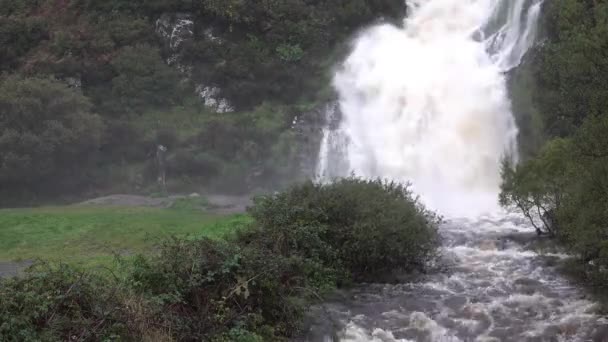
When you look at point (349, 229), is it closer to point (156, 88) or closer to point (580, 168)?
point (580, 168)

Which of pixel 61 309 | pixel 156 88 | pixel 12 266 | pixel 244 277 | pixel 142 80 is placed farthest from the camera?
pixel 156 88

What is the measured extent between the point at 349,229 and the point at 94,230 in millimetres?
12045

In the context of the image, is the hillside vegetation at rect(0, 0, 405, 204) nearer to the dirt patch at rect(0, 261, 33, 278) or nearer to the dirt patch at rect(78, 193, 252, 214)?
the dirt patch at rect(78, 193, 252, 214)

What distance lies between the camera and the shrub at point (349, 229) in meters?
17.8

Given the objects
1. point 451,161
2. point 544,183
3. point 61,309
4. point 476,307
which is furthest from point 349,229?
point 451,161

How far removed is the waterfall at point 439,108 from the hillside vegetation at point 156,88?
9.00 feet

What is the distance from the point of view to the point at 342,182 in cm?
2058

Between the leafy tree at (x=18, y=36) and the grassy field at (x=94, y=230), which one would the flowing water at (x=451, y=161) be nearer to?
the grassy field at (x=94, y=230)

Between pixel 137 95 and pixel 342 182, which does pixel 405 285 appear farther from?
pixel 137 95

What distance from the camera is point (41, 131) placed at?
37438mm

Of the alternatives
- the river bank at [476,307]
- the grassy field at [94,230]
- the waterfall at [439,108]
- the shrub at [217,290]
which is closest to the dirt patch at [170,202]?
the grassy field at [94,230]

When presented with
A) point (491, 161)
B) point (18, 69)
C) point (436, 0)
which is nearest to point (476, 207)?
point (491, 161)

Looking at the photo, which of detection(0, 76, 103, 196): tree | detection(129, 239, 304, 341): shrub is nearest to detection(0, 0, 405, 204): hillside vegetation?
detection(0, 76, 103, 196): tree

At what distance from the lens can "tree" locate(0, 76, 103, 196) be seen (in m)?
36.5
